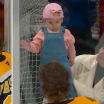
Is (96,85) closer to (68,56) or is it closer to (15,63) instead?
(68,56)

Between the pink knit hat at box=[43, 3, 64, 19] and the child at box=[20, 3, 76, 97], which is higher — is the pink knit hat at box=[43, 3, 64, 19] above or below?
above

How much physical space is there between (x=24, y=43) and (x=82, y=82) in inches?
16.9

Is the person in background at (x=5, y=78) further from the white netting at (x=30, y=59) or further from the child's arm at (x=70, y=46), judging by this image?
the child's arm at (x=70, y=46)

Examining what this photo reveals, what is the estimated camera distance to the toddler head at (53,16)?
220cm

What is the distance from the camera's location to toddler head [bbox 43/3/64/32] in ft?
7.23

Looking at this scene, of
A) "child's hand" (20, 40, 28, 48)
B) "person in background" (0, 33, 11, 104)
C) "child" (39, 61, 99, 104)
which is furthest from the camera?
"person in background" (0, 33, 11, 104)

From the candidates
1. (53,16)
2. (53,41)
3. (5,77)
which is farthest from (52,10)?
(5,77)

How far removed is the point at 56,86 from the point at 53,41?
299 millimetres

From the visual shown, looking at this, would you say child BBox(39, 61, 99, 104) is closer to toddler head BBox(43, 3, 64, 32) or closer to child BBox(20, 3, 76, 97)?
child BBox(20, 3, 76, 97)

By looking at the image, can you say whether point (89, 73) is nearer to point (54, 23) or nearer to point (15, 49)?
point (54, 23)

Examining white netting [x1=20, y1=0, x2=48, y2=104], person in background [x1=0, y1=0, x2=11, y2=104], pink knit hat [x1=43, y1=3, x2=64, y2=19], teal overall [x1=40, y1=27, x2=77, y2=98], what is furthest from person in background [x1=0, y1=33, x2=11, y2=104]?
pink knit hat [x1=43, y1=3, x2=64, y2=19]

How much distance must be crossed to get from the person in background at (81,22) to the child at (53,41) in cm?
3

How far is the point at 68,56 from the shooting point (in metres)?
2.24

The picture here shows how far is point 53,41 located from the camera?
2.20 m
